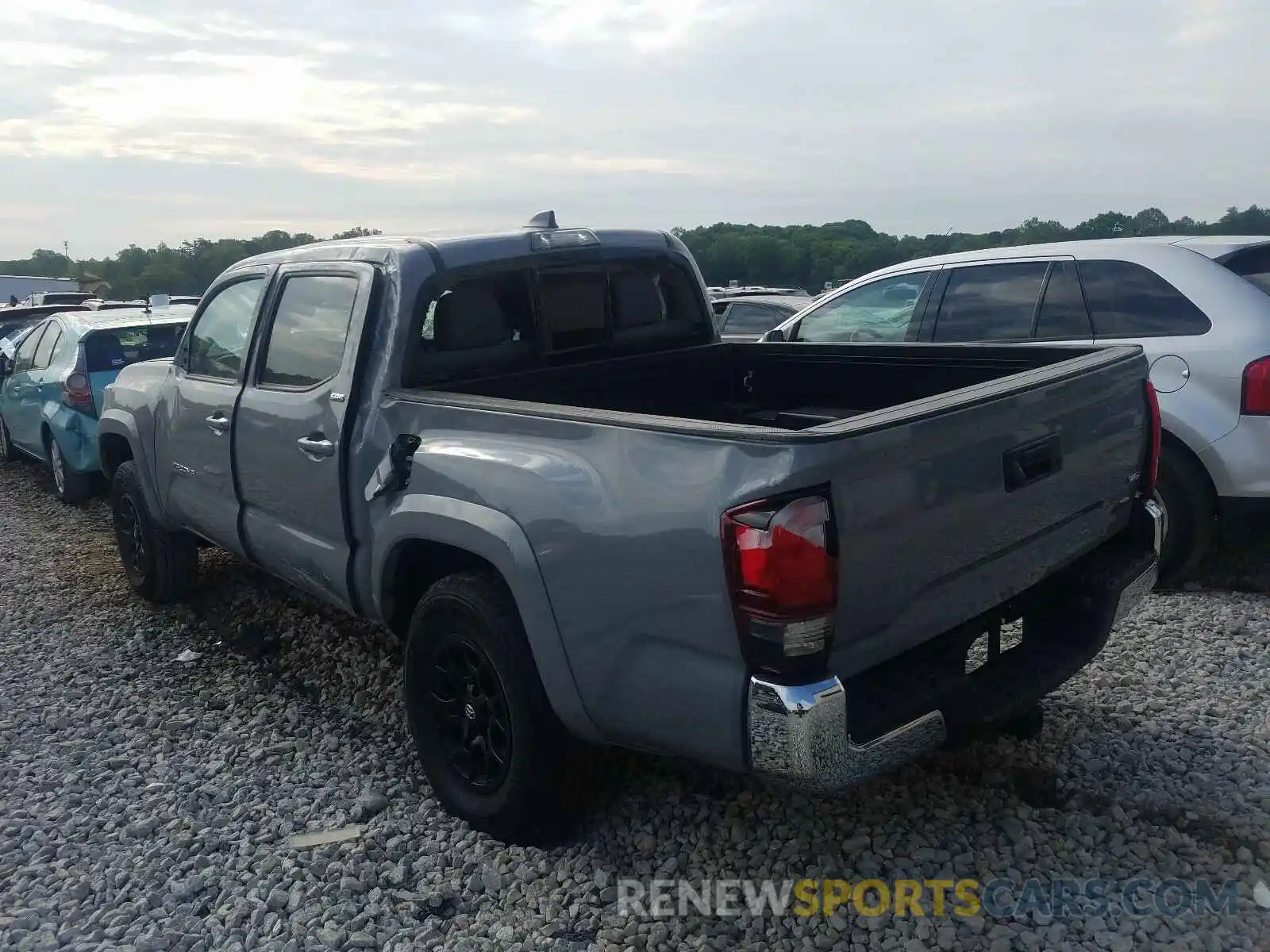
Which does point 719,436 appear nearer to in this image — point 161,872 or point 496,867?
point 496,867

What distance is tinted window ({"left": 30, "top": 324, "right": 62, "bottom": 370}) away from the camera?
862cm

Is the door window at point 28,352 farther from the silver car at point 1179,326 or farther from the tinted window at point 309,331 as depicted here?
the silver car at point 1179,326

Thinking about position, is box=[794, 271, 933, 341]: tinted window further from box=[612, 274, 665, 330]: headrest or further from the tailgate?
the tailgate

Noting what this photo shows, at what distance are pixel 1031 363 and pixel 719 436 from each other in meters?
1.79

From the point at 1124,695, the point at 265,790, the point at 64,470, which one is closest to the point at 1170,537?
the point at 1124,695

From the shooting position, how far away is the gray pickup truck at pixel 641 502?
2338 millimetres

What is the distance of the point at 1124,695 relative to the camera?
3971 mm

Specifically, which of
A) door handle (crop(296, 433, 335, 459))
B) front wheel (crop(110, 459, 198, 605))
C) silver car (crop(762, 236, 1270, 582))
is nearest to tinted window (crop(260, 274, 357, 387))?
door handle (crop(296, 433, 335, 459))

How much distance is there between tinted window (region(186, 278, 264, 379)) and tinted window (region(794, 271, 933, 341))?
365 cm

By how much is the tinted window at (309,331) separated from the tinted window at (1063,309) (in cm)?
370

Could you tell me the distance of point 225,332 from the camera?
4.67 metres

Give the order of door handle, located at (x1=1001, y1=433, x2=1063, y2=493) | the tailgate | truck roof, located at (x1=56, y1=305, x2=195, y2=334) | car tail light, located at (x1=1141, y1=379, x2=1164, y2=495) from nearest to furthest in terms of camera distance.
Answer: the tailgate
door handle, located at (x1=1001, y1=433, x2=1063, y2=493)
car tail light, located at (x1=1141, y1=379, x2=1164, y2=495)
truck roof, located at (x1=56, y1=305, x2=195, y2=334)

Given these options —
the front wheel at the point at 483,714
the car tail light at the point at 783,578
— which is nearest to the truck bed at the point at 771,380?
the front wheel at the point at 483,714

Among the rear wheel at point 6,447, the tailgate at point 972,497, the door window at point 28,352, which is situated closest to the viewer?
the tailgate at point 972,497
